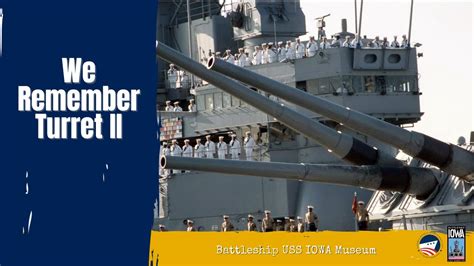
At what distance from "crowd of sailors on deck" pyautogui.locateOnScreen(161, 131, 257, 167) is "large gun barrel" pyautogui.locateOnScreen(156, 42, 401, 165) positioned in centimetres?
1065

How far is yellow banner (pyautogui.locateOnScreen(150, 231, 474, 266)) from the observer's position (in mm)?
13594

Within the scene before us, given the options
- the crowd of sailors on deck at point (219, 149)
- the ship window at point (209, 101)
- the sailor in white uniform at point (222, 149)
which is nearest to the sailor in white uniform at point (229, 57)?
the ship window at point (209, 101)

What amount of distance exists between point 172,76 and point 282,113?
16219mm

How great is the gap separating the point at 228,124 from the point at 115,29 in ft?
69.2

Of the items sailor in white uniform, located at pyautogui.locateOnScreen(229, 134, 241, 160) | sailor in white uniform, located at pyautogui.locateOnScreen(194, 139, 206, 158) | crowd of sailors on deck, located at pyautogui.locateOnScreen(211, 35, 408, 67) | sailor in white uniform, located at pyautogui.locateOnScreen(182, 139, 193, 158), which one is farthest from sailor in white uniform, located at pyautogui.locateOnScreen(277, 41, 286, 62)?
sailor in white uniform, located at pyautogui.locateOnScreen(182, 139, 193, 158)

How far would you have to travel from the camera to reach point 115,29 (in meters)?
6.68

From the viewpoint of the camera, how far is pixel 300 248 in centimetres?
1396

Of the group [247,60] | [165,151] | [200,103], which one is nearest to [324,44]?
[247,60]

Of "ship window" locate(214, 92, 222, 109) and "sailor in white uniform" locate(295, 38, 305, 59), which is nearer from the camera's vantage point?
"sailor in white uniform" locate(295, 38, 305, 59)

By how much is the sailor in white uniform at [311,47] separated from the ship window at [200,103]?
2.82 metres

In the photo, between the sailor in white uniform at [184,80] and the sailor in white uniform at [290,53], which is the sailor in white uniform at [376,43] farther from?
the sailor in white uniform at [184,80]

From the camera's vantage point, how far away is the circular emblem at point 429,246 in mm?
14148

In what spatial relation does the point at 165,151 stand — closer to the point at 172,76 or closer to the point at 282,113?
the point at 172,76

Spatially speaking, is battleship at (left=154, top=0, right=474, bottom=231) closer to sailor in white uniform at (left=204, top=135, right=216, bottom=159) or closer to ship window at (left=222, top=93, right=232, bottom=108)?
ship window at (left=222, top=93, right=232, bottom=108)
